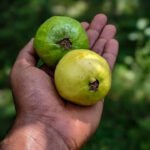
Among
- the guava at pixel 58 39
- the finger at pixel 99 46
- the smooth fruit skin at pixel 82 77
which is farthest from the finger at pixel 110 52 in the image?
the smooth fruit skin at pixel 82 77

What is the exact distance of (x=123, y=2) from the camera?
4871 millimetres

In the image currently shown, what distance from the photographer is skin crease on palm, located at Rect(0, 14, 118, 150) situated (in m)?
2.57

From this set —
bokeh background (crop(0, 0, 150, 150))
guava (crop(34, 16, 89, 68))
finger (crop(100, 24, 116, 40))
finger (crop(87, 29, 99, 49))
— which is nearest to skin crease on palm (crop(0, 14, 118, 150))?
guava (crop(34, 16, 89, 68))

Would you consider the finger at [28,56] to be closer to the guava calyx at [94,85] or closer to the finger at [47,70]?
the finger at [47,70]

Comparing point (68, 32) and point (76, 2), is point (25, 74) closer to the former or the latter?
point (68, 32)

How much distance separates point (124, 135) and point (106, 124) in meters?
0.17

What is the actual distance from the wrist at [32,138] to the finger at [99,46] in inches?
26.9

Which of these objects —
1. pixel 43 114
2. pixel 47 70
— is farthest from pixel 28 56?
pixel 43 114

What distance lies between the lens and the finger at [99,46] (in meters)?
3.09

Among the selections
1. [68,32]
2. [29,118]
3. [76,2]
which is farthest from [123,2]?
[29,118]

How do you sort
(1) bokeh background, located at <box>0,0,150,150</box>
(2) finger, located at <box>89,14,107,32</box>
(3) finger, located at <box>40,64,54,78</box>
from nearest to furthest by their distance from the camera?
(3) finger, located at <box>40,64,54,78</box>
(2) finger, located at <box>89,14,107,32</box>
(1) bokeh background, located at <box>0,0,150,150</box>

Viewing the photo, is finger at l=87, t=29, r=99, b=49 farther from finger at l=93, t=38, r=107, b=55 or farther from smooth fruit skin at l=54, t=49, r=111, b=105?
smooth fruit skin at l=54, t=49, r=111, b=105

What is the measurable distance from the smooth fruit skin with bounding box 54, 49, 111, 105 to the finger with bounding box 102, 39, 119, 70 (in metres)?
0.38

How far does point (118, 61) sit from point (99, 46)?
1305 mm
